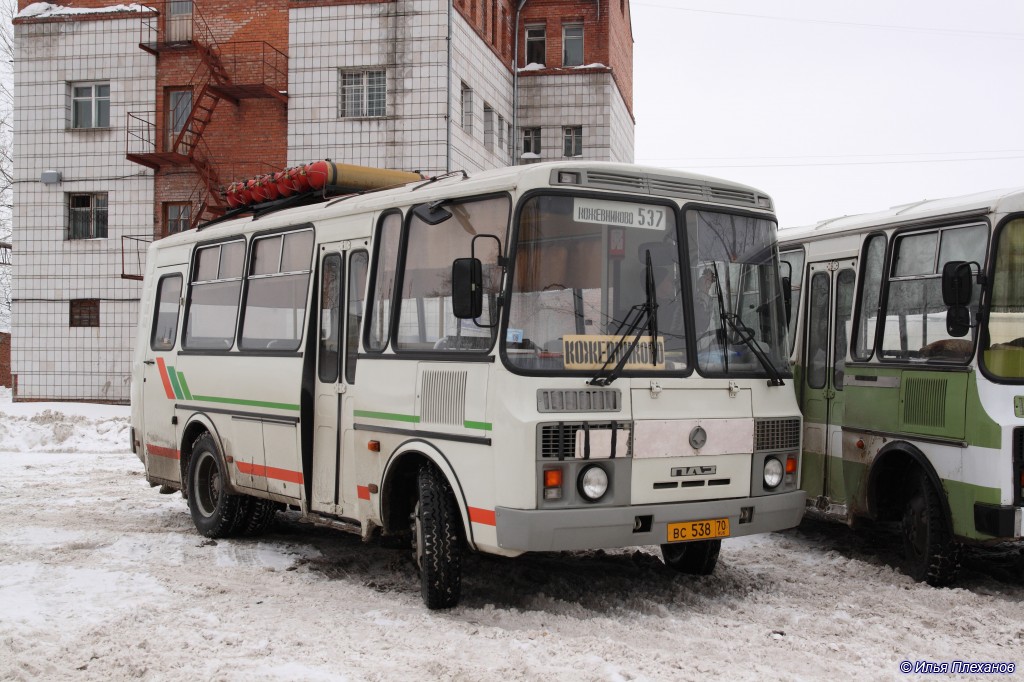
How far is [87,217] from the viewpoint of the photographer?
29.1 m

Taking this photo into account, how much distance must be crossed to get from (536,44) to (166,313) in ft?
80.6

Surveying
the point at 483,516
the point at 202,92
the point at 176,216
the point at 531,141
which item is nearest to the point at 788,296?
the point at 483,516

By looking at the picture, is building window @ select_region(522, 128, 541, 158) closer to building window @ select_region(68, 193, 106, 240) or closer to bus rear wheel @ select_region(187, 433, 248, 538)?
building window @ select_region(68, 193, 106, 240)

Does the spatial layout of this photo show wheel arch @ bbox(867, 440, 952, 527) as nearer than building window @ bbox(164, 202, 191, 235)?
Yes

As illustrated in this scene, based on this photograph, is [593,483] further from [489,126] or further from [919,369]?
[489,126]

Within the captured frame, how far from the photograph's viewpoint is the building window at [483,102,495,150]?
30406 millimetres

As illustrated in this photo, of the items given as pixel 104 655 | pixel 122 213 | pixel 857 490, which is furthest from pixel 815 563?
pixel 122 213

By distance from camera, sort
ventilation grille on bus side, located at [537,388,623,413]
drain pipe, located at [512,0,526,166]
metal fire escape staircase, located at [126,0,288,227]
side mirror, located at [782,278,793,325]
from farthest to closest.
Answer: drain pipe, located at [512,0,526,166], metal fire escape staircase, located at [126,0,288,227], side mirror, located at [782,278,793,325], ventilation grille on bus side, located at [537,388,623,413]

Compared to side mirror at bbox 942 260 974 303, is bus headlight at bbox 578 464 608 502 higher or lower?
lower

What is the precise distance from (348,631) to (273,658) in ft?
2.45

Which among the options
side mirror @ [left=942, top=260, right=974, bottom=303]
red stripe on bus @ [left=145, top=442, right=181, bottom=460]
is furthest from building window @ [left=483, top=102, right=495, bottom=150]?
side mirror @ [left=942, top=260, right=974, bottom=303]

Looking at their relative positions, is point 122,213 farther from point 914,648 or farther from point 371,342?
point 914,648

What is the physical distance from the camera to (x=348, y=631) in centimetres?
707

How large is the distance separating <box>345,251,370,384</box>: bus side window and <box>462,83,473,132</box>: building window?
1976cm
